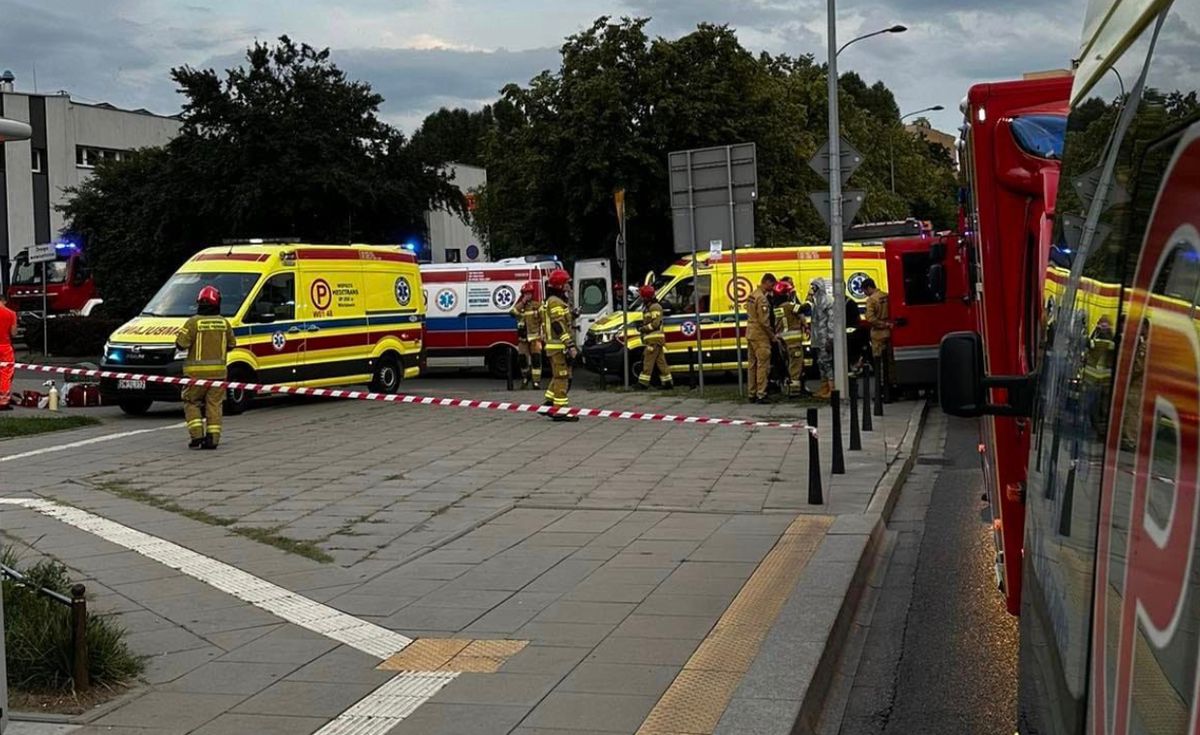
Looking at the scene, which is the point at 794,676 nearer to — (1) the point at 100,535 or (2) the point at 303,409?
(1) the point at 100,535

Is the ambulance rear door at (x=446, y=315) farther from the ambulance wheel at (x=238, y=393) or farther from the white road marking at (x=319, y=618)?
the white road marking at (x=319, y=618)

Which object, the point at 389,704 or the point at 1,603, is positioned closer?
the point at 1,603

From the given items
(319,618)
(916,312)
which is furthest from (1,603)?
(916,312)

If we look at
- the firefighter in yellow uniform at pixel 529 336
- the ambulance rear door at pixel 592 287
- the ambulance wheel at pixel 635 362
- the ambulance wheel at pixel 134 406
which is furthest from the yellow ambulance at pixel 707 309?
the ambulance wheel at pixel 134 406

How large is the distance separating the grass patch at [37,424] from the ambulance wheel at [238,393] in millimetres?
1849

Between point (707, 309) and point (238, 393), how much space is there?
28.4 feet

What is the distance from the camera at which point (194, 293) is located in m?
19.7

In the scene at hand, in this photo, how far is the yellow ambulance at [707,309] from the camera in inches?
937

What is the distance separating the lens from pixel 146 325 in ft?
62.1

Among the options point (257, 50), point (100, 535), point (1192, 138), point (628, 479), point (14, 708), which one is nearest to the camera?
point (1192, 138)

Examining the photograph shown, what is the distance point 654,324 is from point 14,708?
1789 cm

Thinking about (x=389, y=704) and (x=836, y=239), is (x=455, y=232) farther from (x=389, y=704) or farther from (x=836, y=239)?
(x=389, y=704)

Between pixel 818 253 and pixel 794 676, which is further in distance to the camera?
pixel 818 253

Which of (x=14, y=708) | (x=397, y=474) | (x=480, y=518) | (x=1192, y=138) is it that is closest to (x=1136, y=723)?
(x=1192, y=138)
